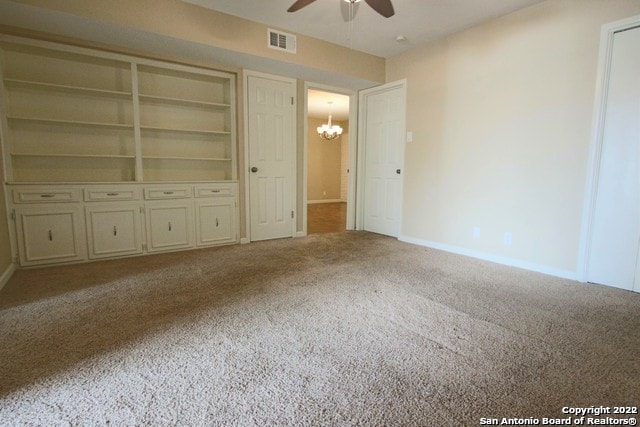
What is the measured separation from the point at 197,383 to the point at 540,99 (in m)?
3.70

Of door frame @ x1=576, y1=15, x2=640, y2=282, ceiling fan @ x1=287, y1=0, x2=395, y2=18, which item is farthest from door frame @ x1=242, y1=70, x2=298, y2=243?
Result: door frame @ x1=576, y1=15, x2=640, y2=282

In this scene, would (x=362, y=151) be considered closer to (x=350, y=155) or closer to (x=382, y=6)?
(x=350, y=155)

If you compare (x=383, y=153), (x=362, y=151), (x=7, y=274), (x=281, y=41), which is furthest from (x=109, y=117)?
(x=383, y=153)

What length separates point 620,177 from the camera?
109 inches

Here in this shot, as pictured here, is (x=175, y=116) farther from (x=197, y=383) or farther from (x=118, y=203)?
(x=197, y=383)

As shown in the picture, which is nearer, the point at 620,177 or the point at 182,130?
the point at 620,177

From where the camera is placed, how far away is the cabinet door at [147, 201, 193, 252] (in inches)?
151

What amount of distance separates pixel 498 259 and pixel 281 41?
347 cm

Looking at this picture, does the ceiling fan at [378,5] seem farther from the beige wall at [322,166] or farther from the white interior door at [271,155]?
the beige wall at [322,166]

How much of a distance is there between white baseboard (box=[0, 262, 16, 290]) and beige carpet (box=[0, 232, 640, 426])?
72 millimetres

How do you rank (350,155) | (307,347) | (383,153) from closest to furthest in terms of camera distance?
(307,347), (383,153), (350,155)

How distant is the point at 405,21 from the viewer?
3607 millimetres

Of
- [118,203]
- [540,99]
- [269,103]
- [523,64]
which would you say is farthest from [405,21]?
[118,203]

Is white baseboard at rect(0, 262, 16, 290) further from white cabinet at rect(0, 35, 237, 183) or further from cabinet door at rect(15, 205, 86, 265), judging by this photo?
white cabinet at rect(0, 35, 237, 183)
